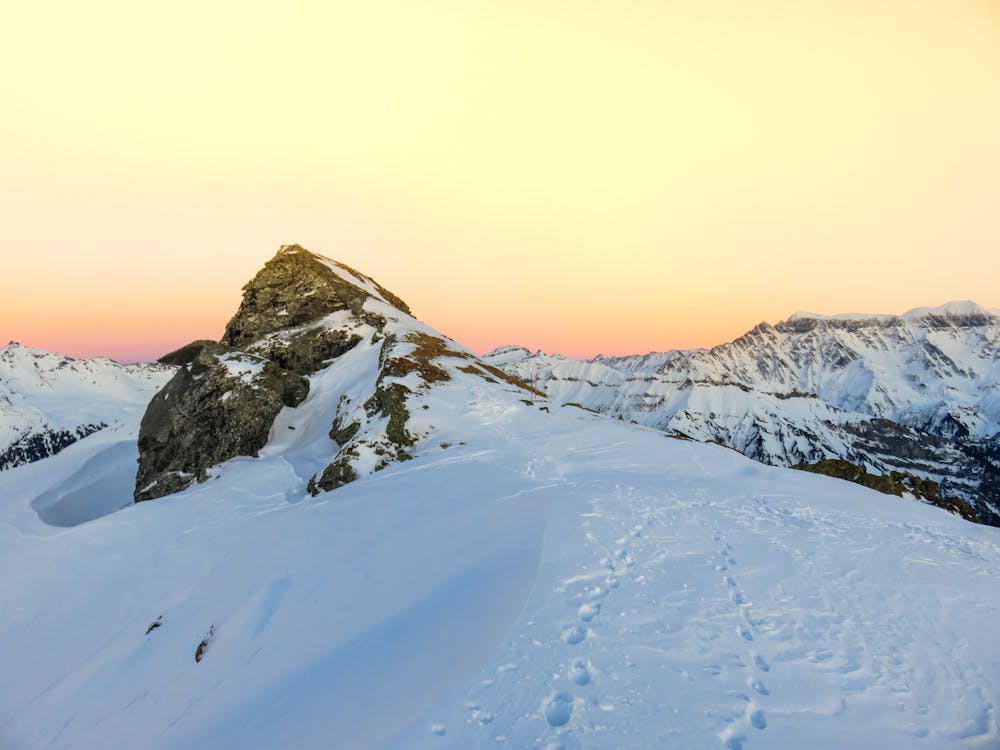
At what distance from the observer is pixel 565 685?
264 inches

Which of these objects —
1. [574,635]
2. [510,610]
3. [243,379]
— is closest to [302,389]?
[243,379]

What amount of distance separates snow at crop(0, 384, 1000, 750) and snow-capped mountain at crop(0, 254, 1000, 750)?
0.06 metres

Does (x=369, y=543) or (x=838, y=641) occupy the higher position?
(x=838, y=641)

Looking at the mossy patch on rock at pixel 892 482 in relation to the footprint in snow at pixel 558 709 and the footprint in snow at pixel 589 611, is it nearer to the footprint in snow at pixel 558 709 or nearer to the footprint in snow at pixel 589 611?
the footprint in snow at pixel 589 611

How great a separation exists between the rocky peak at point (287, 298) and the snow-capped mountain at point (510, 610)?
25.3 metres

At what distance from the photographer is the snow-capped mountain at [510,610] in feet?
21.1

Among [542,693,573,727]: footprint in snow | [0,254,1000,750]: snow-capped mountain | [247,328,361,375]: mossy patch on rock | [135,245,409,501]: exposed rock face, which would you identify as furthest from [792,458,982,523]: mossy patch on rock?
[247,328,361,375]: mossy patch on rock

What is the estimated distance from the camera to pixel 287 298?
4744cm

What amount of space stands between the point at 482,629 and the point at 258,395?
30.4m

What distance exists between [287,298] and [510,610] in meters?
47.3

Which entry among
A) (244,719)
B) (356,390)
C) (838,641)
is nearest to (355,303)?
(356,390)

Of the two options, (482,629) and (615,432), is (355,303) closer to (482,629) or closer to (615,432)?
(615,432)

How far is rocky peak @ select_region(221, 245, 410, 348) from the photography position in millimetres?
46125

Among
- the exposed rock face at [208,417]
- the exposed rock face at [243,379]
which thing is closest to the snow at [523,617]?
the exposed rock face at [208,417]
